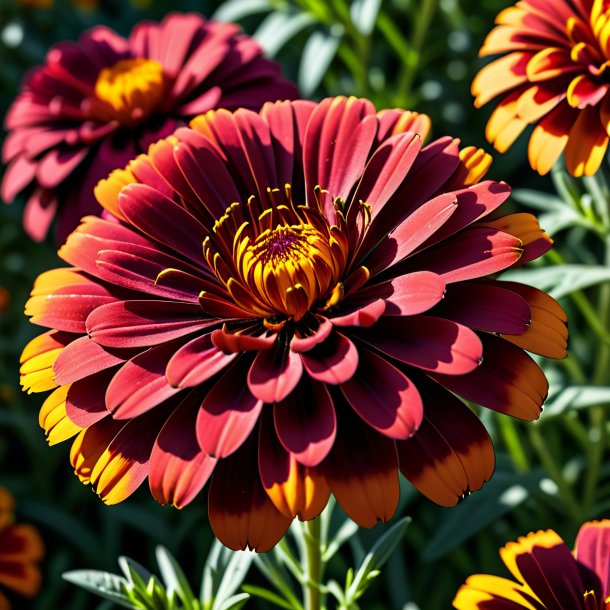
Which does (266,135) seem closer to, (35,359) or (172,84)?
(35,359)

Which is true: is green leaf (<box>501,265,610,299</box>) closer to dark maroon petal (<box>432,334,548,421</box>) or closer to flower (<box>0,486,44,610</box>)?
dark maroon petal (<box>432,334,548,421</box>)

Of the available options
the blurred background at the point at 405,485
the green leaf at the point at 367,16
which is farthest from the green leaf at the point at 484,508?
the green leaf at the point at 367,16

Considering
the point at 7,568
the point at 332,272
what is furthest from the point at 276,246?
the point at 7,568

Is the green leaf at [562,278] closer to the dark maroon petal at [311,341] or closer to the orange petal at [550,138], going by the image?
the orange petal at [550,138]

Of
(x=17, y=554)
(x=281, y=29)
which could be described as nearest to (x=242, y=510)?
(x=17, y=554)

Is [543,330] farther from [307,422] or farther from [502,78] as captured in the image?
[502,78]
